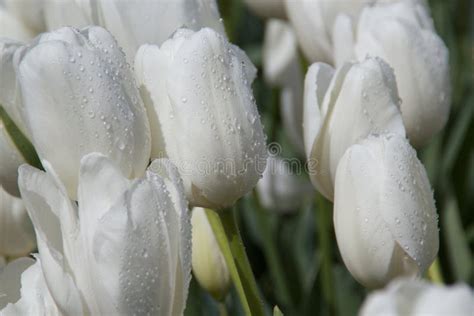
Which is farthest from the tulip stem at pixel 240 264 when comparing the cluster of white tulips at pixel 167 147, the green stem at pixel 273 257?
the green stem at pixel 273 257

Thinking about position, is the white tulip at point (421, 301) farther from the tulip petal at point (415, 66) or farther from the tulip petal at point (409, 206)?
the tulip petal at point (415, 66)

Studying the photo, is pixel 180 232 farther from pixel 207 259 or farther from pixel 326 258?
pixel 326 258

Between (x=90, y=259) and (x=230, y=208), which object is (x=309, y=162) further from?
(x=90, y=259)

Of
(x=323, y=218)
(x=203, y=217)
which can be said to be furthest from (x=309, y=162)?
(x=323, y=218)

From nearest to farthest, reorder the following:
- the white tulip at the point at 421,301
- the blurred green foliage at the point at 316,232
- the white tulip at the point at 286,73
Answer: the white tulip at the point at 421,301, the blurred green foliage at the point at 316,232, the white tulip at the point at 286,73

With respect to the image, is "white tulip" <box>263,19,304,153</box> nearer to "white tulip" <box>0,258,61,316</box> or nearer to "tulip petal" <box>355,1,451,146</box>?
"tulip petal" <box>355,1,451,146</box>

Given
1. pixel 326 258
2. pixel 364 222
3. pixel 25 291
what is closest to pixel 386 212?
pixel 364 222
